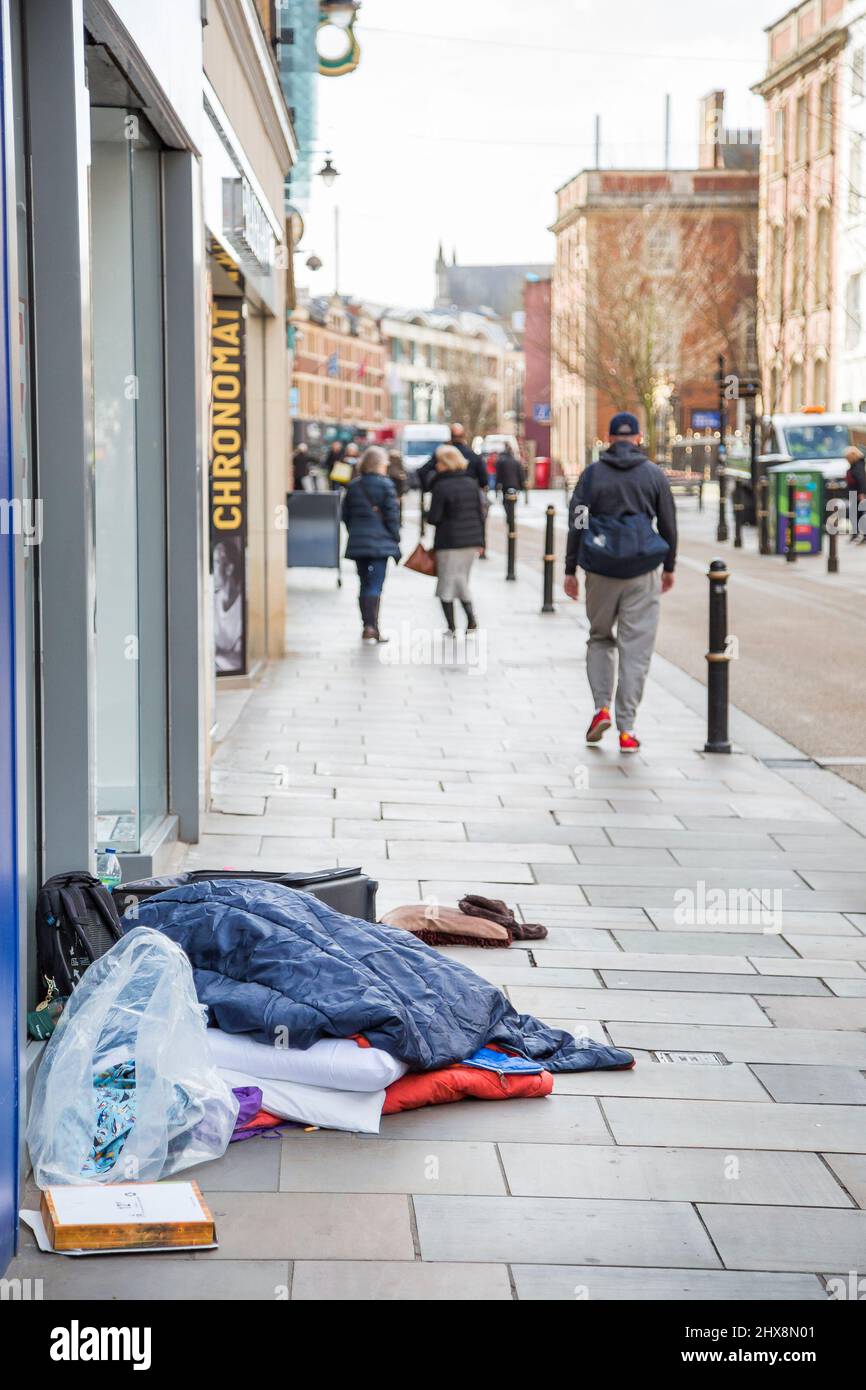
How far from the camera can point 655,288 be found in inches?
2254

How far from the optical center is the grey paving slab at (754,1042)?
15.9 feet

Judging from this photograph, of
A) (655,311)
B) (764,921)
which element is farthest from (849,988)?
(655,311)

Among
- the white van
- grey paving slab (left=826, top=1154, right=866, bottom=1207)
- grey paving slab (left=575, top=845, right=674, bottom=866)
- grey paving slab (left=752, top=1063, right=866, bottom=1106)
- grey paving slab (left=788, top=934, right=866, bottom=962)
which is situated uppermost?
the white van

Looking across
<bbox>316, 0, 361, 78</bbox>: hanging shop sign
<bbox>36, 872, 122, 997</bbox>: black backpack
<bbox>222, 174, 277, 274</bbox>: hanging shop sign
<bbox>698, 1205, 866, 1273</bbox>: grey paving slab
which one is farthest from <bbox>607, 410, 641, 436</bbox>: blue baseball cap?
<bbox>316, 0, 361, 78</bbox>: hanging shop sign

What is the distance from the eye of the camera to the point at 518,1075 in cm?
448

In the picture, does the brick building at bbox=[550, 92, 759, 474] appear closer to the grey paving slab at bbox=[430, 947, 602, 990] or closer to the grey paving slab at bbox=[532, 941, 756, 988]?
the grey paving slab at bbox=[532, 941, 756, 988]

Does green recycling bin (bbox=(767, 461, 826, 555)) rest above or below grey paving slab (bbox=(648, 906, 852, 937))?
above

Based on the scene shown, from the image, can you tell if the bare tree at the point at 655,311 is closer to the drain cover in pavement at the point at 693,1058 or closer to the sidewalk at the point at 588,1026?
the sidewalk at the point at 588,1026

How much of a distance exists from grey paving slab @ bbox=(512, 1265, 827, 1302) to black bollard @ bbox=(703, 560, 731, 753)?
21.7 feet

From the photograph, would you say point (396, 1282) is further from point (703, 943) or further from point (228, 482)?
point (228, 482)

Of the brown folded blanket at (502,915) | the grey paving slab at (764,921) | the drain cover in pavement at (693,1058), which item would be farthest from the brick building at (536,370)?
the drain cover in pavement at (693,1058)

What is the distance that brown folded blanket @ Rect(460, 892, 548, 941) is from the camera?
602 cm

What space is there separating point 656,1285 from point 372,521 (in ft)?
40.7
